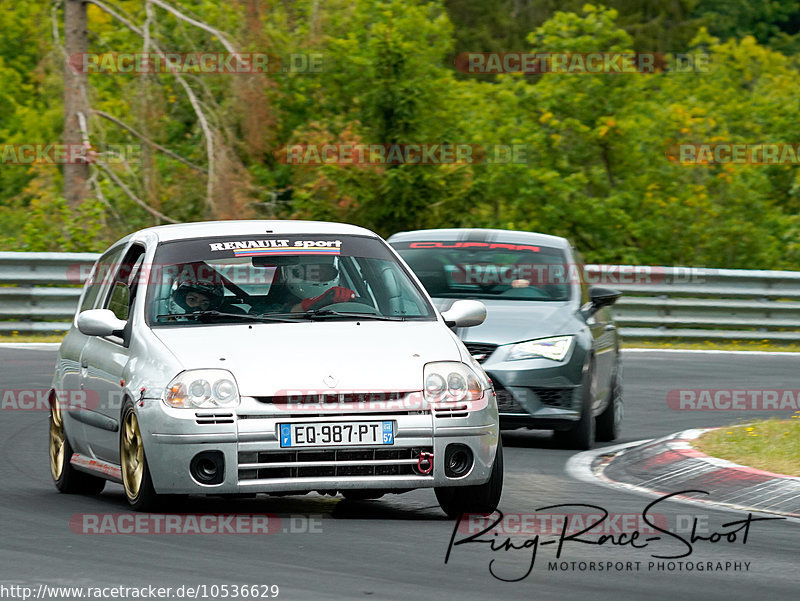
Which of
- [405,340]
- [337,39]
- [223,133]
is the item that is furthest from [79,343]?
[337,39]

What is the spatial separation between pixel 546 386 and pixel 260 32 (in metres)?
17.6

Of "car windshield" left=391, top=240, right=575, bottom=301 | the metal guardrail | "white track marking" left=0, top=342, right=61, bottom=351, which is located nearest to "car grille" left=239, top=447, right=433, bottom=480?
"car windshield" left=391, top=240, right=575, bottom=301

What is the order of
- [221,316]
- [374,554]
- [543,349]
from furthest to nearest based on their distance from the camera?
[543,349], [221,316], [374,554]

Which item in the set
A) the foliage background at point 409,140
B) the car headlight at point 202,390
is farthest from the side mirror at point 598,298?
the foliage background at point 409,140

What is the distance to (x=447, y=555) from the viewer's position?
22.8ft

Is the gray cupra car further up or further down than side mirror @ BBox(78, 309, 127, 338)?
further down

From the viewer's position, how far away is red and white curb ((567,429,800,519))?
9023 mm

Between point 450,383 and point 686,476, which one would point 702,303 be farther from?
point 450,383

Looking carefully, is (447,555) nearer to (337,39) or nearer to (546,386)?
(546,386)

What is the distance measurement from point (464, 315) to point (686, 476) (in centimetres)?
213

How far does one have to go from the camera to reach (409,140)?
28375 millimetres

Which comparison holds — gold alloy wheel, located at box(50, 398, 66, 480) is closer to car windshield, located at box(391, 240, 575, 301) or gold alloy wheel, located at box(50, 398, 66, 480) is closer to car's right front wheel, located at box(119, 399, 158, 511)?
car's right front wheel, located at box(119, 399, 158, 511)

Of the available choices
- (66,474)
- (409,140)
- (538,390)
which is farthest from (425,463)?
(409,140)

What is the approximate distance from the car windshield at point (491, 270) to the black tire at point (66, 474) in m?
3.98
